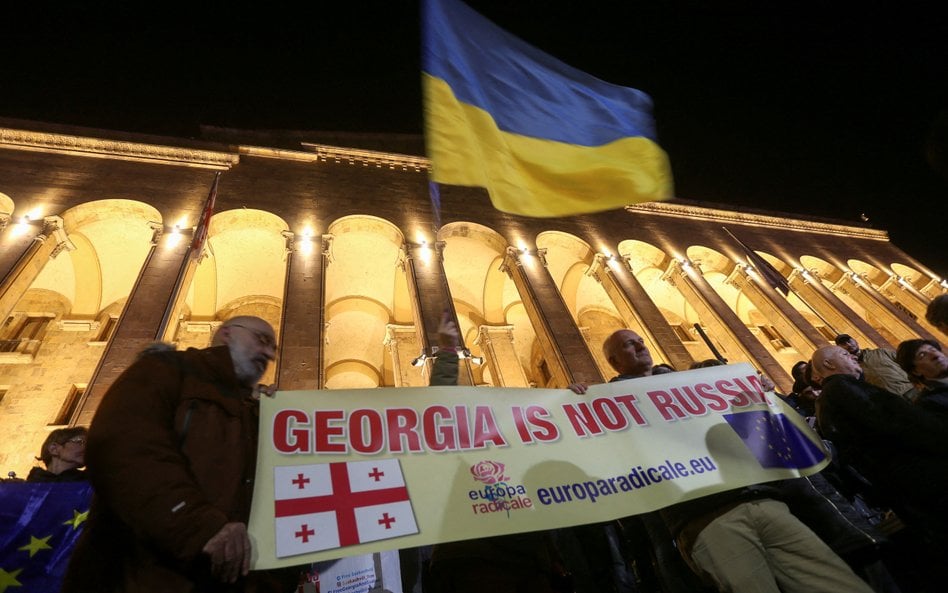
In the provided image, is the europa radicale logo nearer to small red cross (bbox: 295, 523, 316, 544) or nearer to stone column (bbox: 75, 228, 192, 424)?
small red cross (bbox: 295, 523, 316, 544)

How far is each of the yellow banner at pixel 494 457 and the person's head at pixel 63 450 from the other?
337 centimetres

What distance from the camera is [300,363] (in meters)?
9.77

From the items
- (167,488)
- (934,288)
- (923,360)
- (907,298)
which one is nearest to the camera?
(167,488)

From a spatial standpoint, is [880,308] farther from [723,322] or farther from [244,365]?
[244,365]

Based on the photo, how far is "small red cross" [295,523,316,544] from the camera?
2.33 m

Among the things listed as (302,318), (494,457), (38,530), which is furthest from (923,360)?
(302,318)

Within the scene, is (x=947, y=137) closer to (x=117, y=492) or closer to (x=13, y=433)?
(x=117, y=492)

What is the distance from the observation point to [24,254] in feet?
31.6

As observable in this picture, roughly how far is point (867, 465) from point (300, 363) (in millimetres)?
9163

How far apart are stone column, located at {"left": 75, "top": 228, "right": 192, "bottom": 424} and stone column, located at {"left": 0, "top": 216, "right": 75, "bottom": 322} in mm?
1933

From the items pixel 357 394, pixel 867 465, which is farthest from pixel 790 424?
pixel 357 394

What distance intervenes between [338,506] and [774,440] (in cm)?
347

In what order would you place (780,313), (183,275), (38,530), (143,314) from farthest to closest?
1. (780,313)
2. (183,275)
3. (143,314)
4. (38,530)

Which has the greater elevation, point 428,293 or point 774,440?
point 428,293
